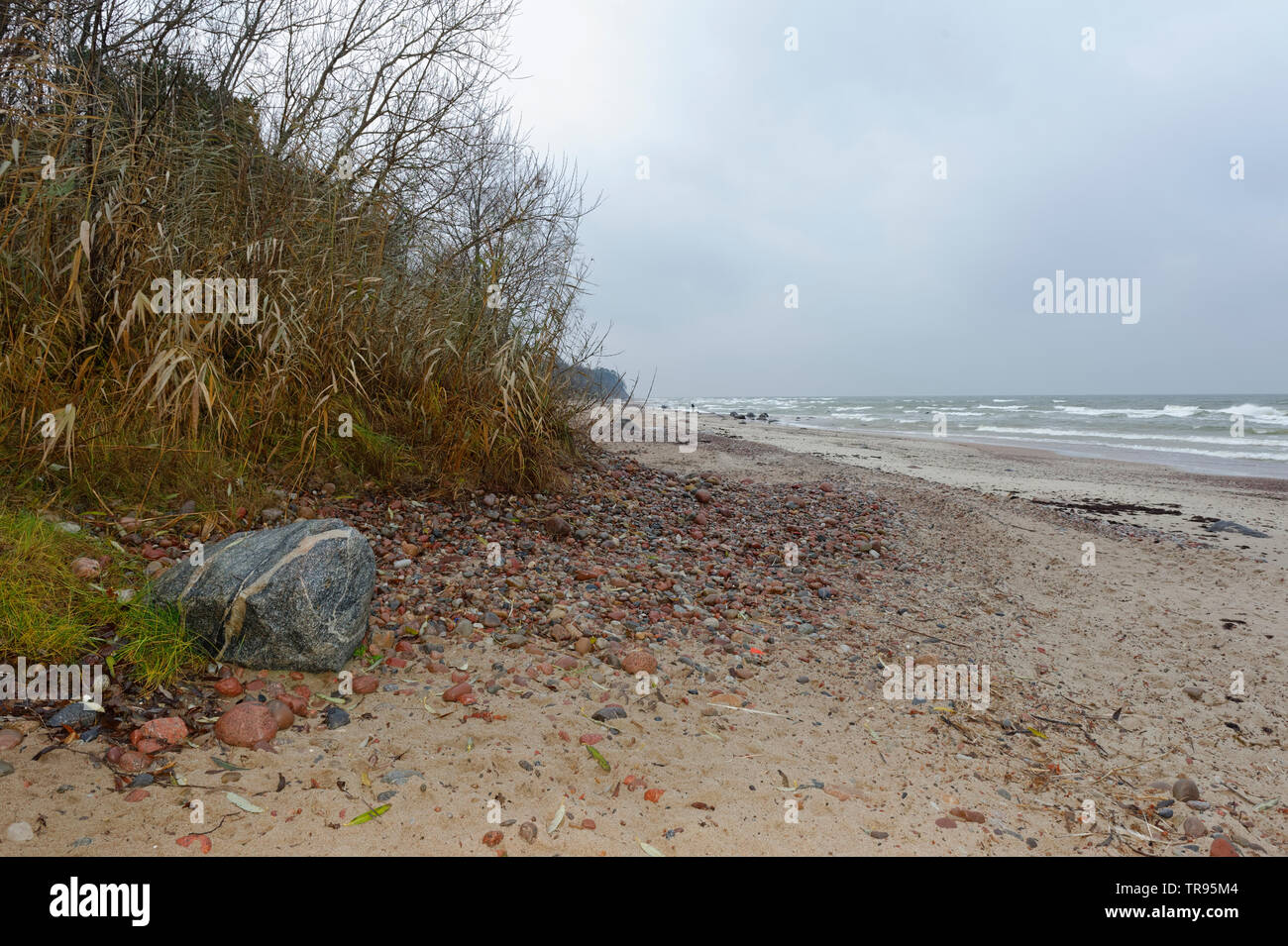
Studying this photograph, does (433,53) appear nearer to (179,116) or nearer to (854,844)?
(179,116)

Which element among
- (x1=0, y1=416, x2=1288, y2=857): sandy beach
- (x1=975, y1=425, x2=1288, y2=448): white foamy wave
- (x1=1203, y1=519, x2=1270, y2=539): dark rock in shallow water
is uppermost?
(x1=975, y1=425, x2=1288, y2=448): white foamy wave

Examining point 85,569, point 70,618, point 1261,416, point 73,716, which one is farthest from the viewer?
point 1261,416

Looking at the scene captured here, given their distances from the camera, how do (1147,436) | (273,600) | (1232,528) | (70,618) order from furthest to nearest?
(1147,436) → (1232,528) → (273,600) → (70,618)

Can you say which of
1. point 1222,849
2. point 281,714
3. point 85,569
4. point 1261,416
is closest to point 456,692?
point 281,714

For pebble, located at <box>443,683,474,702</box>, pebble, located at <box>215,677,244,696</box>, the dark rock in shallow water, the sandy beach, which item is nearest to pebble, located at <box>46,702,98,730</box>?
the sandy beach

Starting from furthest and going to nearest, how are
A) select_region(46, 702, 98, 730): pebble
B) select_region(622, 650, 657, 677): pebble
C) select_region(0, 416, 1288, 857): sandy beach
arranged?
select_region(622, 650, 657, 677): pebble, select_region(46, 702, 98, 730): pebble, select_region(0, 416, 1288, 857): sandy beach

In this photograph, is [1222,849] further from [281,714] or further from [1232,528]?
[1232,528]

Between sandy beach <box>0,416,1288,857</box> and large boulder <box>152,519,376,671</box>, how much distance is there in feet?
0.37

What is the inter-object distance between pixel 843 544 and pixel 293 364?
4105mm

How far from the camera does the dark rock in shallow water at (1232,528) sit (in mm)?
6844

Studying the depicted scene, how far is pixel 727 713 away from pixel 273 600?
73.3 inches

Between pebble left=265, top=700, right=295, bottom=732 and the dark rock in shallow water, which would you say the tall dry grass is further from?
the dark rock in shallow water

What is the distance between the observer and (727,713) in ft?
9.04

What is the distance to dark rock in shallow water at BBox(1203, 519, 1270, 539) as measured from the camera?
22.5 ft
